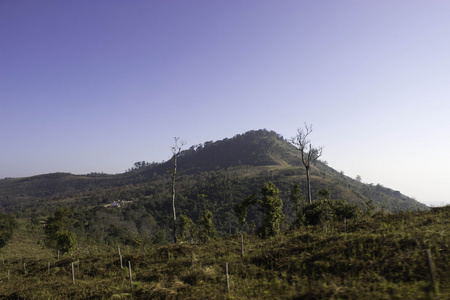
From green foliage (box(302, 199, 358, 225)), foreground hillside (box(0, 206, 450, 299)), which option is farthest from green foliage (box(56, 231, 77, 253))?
green foliage (box(302, 199, 358, 225))

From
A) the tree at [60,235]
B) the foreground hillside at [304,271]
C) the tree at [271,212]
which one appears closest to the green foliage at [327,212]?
the tree at [271,212]

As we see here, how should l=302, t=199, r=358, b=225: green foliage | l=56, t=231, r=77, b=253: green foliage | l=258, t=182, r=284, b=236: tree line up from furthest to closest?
l=56, t=231, r=77, b=253: green foliage < l=258, t=182, r=284, b=236: tree < l=302, t=199, r=358, b=225: green foliage

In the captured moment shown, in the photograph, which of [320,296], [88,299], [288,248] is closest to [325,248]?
[288,248]

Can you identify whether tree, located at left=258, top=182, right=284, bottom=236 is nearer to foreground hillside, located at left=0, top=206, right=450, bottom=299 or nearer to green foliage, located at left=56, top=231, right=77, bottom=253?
foreground hillside, located at left=0, top=206, right=450, bottom=299

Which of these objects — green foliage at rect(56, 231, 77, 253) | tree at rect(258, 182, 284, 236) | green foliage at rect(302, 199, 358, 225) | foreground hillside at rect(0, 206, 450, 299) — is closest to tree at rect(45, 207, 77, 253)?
green foliage at rect(56, 231, 77, 253)

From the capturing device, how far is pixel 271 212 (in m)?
23.1

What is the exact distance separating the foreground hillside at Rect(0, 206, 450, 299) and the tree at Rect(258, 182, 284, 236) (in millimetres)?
4829

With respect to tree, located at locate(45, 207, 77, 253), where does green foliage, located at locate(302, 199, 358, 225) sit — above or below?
above

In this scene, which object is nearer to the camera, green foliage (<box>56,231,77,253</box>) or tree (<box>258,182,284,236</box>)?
tree (<box>258,182,284,236</box>)

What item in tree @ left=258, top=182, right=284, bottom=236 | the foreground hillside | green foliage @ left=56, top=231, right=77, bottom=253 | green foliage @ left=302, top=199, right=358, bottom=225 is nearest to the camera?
the foreground hillside

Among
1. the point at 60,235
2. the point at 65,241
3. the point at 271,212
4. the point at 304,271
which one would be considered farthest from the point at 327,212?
the point at 60,235

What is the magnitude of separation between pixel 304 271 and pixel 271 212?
1290cm

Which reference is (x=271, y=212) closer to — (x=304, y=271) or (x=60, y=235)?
(x=304, y=271)

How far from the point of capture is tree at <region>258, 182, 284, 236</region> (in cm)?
2144
